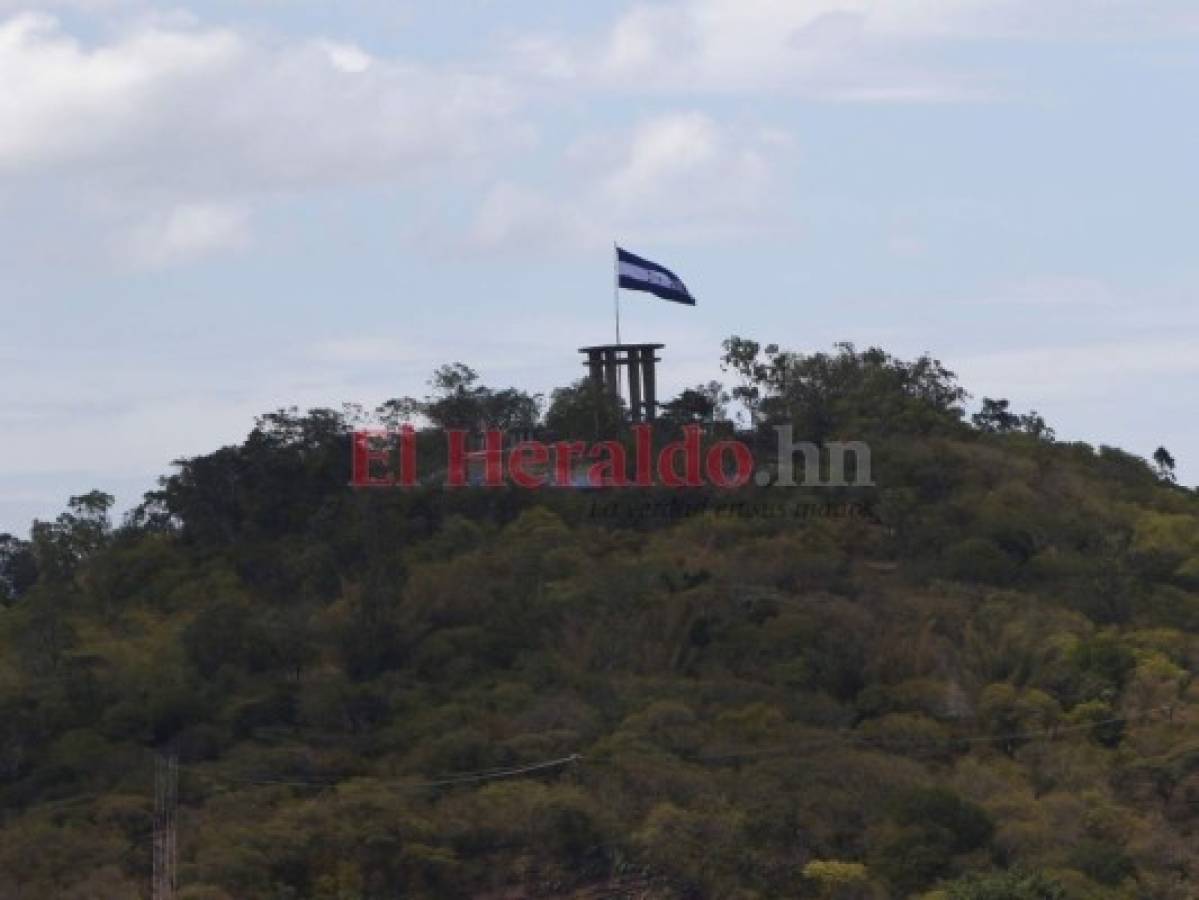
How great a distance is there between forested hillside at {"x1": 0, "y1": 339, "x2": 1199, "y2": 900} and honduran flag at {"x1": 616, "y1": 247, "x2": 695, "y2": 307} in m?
5.77

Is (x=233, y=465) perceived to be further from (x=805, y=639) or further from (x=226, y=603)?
(x=805, y=639)

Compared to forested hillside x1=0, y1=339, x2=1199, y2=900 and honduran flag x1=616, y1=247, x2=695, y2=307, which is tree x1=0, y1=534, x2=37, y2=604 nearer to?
forested hillside x1=0, y1=339, x2=1199, y2=900

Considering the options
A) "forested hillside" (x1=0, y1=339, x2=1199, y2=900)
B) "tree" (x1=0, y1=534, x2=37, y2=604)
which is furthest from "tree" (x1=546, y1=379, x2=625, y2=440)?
"tree" (x1=0, y1=534, x2=37, y2=604)

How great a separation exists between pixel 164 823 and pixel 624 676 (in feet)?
43.1

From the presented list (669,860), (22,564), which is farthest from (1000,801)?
(22,564)

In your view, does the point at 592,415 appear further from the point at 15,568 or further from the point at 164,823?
the point at 15,568

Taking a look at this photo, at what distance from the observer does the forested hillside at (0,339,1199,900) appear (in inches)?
2101

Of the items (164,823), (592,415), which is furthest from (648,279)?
(164,823)

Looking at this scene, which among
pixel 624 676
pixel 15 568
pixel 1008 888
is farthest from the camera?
pixel 15 568

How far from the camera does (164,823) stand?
184 feet

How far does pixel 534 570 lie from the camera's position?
69125 millimetres

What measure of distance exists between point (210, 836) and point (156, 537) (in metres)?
24.8

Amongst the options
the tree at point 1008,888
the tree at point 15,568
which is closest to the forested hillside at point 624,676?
the tree at point 1008,888

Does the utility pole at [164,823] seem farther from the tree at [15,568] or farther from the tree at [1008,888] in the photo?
the tree at [15,568]
